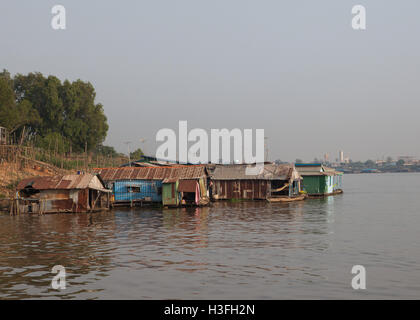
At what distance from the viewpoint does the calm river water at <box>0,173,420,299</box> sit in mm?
16250

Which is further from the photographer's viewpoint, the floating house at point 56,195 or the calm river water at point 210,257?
the floating house at point 56,195

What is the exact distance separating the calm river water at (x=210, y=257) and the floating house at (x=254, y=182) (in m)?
19.5

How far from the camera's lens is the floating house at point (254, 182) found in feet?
193

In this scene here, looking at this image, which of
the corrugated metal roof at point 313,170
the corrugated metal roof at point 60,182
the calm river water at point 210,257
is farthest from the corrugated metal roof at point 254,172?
the corrugated metal roof at point 60,182

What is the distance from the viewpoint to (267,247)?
81.6ft

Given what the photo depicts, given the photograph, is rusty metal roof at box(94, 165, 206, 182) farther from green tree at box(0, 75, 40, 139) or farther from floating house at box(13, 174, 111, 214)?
green tree at box(0, 75, 40, 139)

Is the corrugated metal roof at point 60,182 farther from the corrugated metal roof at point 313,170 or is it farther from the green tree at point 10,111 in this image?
the corrugated metal roof at point 313,170

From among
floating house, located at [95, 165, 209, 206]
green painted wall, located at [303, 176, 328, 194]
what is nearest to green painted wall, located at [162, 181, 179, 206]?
floating house, located at [95, 165, 209, 206]

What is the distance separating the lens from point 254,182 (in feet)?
195

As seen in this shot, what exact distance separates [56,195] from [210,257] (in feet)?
88.6

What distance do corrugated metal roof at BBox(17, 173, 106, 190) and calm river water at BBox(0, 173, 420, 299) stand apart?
5.02 metres

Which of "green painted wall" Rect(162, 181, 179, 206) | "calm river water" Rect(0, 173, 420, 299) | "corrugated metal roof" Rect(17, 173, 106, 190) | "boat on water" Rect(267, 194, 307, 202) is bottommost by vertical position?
"calm river water" Rect(0, 173, 420, 299)
